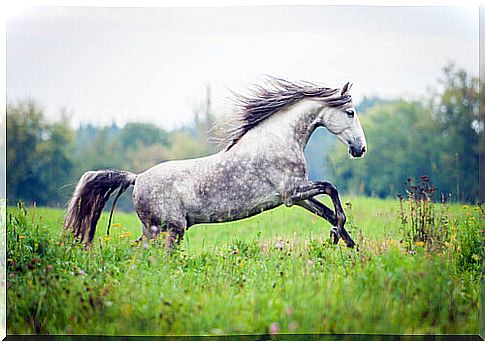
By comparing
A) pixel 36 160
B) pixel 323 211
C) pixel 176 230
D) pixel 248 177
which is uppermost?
pixel 36 160

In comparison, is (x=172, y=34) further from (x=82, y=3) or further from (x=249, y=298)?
(x=249, y=298)

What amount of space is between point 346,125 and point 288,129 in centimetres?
47

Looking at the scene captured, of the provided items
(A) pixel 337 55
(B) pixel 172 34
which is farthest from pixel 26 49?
(A) pixel 337 55

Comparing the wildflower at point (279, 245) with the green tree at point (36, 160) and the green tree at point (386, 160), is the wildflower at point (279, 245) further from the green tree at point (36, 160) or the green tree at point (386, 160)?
the green tree at point (36, 160)

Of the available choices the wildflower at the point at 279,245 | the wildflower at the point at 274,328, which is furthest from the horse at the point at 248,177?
the wildflower at the point at 274,328

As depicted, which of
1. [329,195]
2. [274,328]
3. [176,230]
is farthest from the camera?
[329,195]

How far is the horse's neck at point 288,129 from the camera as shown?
6.41 meters

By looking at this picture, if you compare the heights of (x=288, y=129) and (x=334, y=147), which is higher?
(x=288, y=129)

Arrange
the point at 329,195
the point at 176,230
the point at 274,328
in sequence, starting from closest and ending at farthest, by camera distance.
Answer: the point at 274,328 < the point at 176,230 < the point at 329,195

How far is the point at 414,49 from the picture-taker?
642 cm

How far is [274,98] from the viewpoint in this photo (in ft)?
21.0

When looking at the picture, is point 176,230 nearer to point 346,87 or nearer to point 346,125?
point 346,125

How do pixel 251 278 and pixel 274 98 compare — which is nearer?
pixel 251 278

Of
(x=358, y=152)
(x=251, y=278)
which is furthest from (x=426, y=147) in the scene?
(x=251, y=278)
